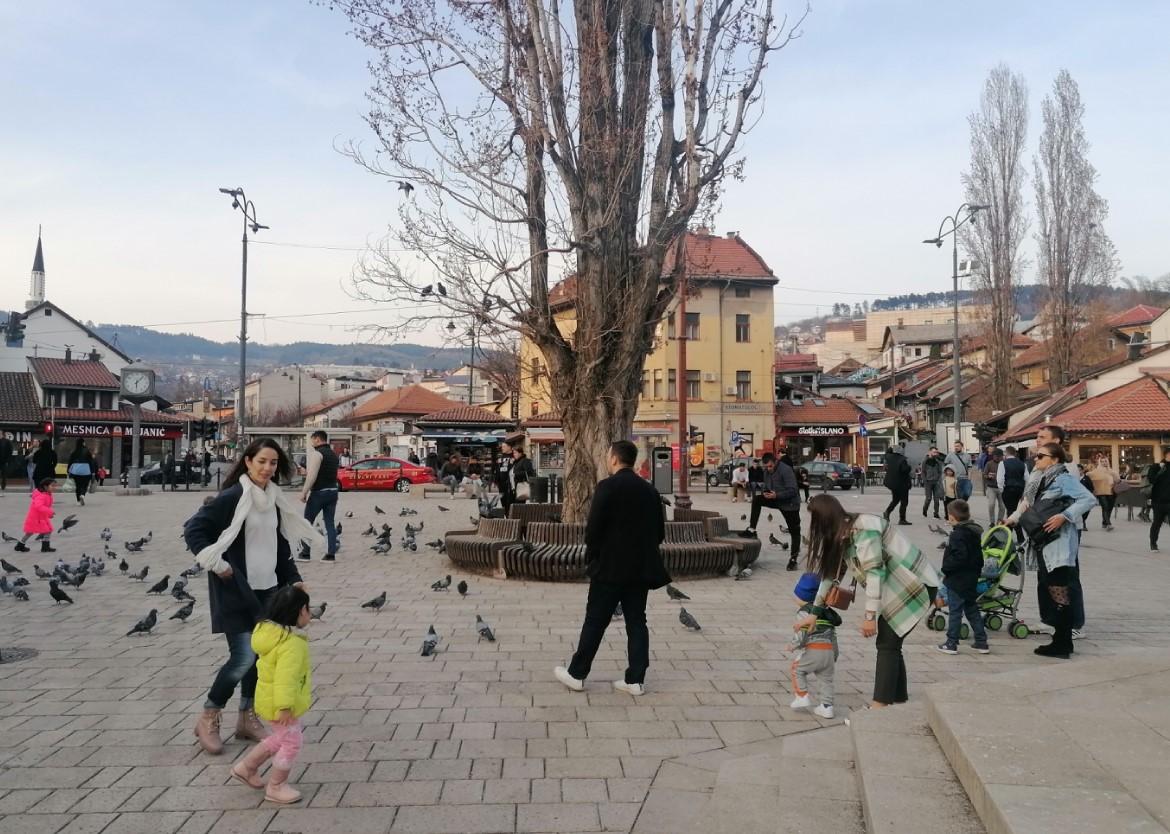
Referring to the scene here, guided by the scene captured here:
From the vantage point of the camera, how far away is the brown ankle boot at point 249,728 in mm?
5254

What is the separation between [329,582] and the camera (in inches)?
451

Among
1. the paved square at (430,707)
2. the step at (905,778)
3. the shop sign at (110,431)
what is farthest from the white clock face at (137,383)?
the step at (905,778)

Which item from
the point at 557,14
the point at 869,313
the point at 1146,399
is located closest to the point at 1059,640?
the point at 557,14

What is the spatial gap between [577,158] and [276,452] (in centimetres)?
796

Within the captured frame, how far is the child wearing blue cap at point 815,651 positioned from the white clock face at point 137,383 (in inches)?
1188

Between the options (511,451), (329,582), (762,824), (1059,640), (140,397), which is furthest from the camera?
(140,397)

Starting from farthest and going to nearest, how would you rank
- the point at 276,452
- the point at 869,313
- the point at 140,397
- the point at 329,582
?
1. the point at 869,313
2. the point at 140,397
3. the point at 329,582
4. the point at 276,452

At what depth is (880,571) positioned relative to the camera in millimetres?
5379

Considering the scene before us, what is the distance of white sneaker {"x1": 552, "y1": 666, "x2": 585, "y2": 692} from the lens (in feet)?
20.5

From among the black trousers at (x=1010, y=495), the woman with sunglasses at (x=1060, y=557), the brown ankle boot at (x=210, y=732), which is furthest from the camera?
the black trousers at (x=1010, y=495)

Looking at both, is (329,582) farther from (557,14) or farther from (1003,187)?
(1003,187)

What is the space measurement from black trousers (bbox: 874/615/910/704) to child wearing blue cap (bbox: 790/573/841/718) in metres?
0.27

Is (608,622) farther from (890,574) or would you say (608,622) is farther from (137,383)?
(137,383)

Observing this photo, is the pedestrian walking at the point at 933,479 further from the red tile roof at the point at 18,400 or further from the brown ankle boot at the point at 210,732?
the red tile roof at the point at 18,400
